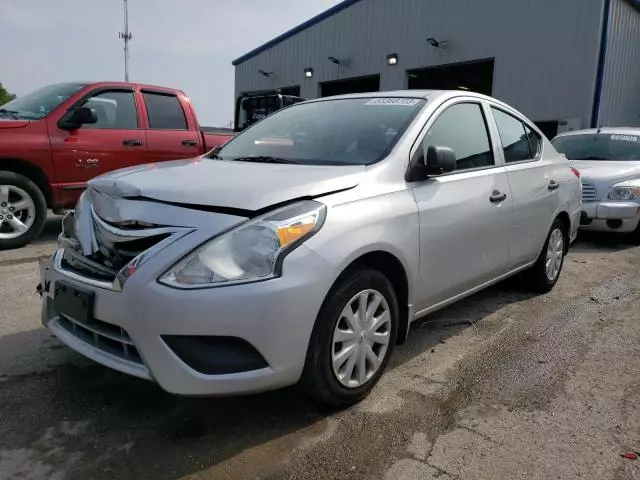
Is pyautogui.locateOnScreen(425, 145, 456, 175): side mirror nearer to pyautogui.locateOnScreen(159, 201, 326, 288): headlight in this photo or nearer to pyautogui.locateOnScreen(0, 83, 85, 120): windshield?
pyautogui.locateOnScreen(159, 201, 326, 288): headlight

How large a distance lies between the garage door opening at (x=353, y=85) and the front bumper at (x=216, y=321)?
17.1 meters

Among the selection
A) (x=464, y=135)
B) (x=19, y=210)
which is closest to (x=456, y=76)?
(x=19, y=210)

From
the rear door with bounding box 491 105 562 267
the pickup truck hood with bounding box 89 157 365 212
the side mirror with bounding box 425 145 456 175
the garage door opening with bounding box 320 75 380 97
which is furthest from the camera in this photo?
the garage door opening with bounding box 320 75 380 97

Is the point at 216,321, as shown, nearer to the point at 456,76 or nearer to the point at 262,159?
the point at 262,159

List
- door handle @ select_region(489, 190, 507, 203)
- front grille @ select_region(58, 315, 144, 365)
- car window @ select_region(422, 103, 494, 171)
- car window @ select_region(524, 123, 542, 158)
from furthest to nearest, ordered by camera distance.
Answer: car window @ select_region(524, 123, 542, 158), door handle @ select_region(489, 190, 507, 203), car window @ select_region(422, 103, 494, 171), front grille @ select_region(58, 315, 144, 365)

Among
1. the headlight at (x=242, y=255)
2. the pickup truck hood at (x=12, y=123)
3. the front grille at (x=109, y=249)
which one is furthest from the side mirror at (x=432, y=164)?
the pickup truck hood at (x=12, y=123)

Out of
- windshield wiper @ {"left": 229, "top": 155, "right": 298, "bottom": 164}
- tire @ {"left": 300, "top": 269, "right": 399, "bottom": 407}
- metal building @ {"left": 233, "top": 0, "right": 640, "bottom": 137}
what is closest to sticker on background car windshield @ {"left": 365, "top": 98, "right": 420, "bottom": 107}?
windshield wiper @ {"left": 229, "top": 155, "right": 298, "bottom": 164}

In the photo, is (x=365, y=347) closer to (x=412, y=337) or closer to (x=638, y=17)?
(x=412, y=337)

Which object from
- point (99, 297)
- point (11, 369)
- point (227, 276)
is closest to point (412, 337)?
point (227, 276)

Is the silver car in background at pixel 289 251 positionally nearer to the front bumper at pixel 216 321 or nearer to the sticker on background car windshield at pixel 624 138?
the front bumper at pixel 216 321

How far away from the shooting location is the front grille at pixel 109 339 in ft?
7.57

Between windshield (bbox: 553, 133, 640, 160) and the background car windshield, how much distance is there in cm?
568

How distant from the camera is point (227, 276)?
2213mm

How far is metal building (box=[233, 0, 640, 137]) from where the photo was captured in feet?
43.4
